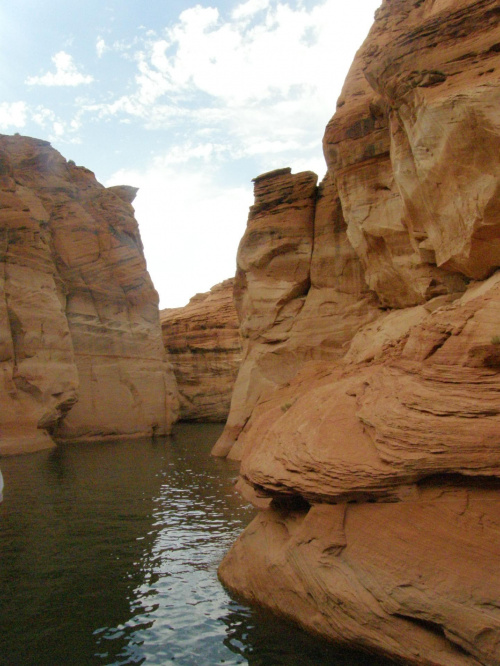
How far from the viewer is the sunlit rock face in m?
24.9

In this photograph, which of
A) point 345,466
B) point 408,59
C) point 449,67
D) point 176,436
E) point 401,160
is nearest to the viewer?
point 345,466

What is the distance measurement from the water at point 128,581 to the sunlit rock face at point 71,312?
30.5ft

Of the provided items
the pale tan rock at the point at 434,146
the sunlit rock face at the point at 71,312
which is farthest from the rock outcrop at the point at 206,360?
the pale tan rock at the point at 434,146

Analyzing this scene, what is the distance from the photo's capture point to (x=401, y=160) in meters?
12.1

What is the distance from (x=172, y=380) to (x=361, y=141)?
24.0 meters

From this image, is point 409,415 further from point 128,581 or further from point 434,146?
point 434,146

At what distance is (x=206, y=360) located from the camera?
43250 millimetres

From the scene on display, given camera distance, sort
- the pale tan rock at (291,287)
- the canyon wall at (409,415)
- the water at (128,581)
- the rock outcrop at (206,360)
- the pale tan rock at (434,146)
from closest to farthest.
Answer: the canyon wall at (409,415) → the water at (128,581) → the pale tan rock at (434,146) → the pale tan rock at (291,287) → the rock outcrop at (206,360)

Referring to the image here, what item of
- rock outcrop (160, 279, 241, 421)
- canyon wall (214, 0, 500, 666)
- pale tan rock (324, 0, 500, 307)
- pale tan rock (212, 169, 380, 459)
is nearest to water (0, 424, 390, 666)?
canyon wall (214, 0, 500, 666)

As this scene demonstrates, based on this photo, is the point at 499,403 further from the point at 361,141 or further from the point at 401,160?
the point at 361,141

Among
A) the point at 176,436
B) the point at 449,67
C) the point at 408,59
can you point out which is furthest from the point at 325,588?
the point at 176,436

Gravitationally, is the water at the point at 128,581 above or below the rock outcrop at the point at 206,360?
below

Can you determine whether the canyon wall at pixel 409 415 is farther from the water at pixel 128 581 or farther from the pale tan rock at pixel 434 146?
the water at pixel 128 581

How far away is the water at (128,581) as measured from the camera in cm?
628
